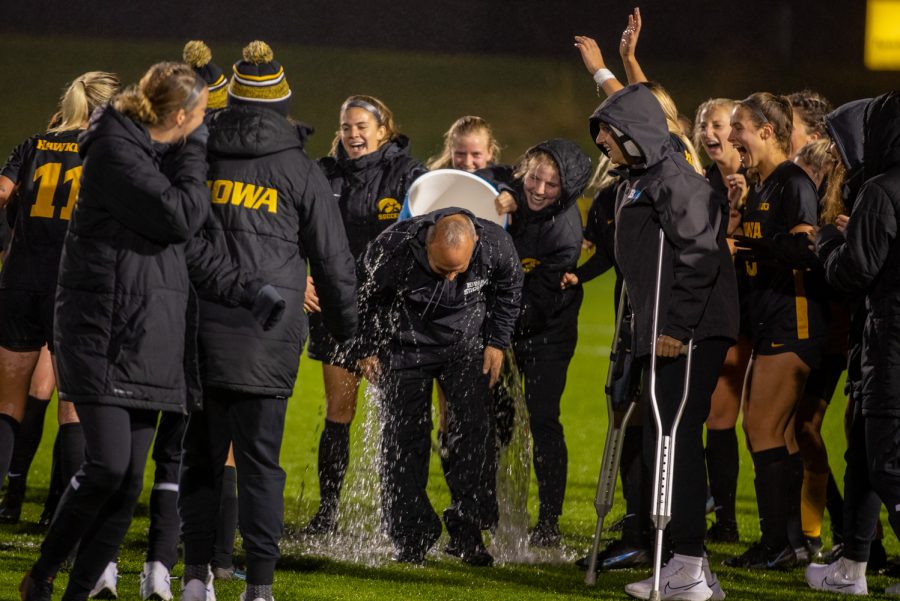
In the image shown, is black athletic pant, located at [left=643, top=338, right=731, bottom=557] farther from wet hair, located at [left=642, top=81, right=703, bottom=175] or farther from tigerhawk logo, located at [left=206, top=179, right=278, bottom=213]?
tigerhawk logo, located at [left=206, top=179, right=278, bottom=213]

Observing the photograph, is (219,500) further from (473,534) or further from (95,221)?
(473,534)

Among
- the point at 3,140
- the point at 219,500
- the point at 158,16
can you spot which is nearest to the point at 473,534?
the point at 219,500

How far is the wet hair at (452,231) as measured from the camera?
4777 mm

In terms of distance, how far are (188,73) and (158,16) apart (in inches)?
411

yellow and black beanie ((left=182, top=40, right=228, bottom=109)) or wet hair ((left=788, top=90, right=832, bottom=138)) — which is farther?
wet hair ((left=788, top=90, right=832, bottom=138))

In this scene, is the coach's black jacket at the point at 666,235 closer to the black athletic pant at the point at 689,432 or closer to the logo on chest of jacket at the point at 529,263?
the black athletic pant at the point at 689,432

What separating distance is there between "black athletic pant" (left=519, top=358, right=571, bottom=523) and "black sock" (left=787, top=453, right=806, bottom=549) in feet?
3.28

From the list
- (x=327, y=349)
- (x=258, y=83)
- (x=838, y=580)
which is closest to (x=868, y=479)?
(x=838, y=580)

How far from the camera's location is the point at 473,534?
195 inches

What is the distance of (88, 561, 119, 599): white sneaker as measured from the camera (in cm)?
388

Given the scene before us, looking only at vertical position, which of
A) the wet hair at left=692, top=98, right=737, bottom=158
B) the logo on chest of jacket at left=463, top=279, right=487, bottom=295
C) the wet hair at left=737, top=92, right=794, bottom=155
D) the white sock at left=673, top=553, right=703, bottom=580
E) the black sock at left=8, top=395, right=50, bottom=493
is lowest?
the white sock at left=673, top=553, right=703, bottom=580

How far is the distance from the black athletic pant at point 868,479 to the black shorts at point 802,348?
0.35 meters

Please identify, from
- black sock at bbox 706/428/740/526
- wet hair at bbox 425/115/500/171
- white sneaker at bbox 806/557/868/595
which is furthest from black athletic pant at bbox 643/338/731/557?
wet hair at bbox 425/115/500/171

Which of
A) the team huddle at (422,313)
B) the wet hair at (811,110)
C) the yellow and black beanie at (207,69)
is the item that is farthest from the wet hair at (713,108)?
the yellow and black beanie at (207,69)
